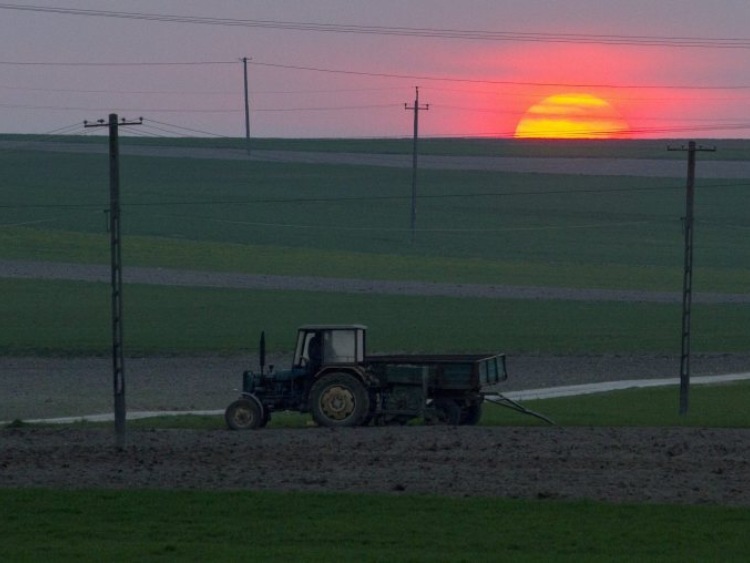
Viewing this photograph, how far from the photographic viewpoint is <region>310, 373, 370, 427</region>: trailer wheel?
25.4m

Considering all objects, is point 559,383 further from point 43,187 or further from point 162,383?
point 43,187

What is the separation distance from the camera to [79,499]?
16875 mm

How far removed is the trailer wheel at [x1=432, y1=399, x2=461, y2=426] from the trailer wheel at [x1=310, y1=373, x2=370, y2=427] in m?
1.42

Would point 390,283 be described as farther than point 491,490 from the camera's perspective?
Yes

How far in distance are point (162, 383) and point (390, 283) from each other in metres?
25.2

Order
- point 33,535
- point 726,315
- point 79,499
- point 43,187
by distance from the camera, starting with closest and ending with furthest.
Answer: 1. point 33,535
2. point 79,499
3. point 726,315
4. point 43,187

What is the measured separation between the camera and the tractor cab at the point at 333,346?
25859 mm

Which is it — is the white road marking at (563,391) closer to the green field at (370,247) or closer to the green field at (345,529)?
the green field at (370,247)

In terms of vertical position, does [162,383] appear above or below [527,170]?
below

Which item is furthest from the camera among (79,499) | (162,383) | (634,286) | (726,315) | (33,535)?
(634,286)

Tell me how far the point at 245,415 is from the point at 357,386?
2260 millimetres

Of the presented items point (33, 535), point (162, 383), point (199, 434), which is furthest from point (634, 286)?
point (33, 535)

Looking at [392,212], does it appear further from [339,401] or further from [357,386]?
[357,386]

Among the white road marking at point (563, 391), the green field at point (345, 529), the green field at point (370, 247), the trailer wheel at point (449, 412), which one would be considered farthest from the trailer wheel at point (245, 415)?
the green field at point (370, 247)
